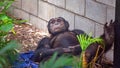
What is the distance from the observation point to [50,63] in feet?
1.91

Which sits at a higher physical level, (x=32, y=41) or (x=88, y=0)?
(x=88, y=0)

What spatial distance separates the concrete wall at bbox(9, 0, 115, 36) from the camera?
3451 mm

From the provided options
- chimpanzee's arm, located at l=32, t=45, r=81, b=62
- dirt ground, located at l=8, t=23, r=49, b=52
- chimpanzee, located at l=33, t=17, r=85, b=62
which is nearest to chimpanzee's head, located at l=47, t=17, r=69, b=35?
chimpanzee, located at l=33, t=17, r=85, b=62

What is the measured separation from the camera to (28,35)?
4508 millimetres

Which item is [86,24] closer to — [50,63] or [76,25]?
[76,25]

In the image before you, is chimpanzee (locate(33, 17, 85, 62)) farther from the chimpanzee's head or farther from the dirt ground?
the dirt ground

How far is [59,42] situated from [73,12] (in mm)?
653

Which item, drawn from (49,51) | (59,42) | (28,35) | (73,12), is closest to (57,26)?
(59,42)

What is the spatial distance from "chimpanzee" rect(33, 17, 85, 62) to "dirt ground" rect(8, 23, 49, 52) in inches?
25.6

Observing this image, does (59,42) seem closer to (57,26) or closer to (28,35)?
(57,26)

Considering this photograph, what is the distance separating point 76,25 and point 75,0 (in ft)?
0.86

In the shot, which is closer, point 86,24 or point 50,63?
point 50,63

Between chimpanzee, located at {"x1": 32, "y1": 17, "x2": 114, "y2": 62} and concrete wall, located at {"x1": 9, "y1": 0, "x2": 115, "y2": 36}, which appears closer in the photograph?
chimpanzee, located at {"x1": 32, "y1": 17, "x2": 114, "y2": 62}

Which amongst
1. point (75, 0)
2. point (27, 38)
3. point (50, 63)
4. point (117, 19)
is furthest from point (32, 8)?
point (50, 63)
